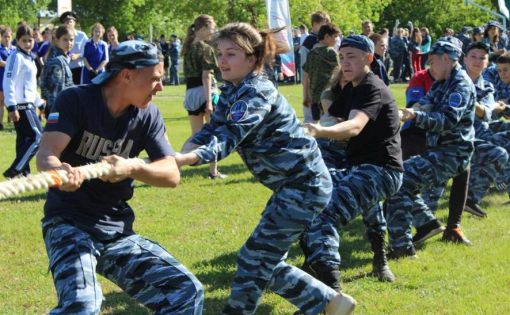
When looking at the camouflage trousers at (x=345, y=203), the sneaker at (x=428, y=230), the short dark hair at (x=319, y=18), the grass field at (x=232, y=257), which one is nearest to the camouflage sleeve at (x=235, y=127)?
the camouflage trousers at (x=345, y=203)

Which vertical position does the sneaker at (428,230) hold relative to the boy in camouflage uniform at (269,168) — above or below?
below

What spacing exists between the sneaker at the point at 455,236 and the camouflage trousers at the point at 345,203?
2.00 meters

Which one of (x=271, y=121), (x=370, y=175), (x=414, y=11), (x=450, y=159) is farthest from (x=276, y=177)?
(x=414, y=11)

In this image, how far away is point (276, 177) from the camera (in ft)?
15.5

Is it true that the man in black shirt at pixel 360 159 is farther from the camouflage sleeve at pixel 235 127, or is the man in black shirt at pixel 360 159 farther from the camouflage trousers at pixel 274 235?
the camouflage sleeve at pixel 235 127

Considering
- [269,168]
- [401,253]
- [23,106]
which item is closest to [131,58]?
[269,168]

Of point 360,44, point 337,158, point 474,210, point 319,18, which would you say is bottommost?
point 474,210

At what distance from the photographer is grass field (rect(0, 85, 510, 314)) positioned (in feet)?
19.1

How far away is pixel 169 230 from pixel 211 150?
4.17 meters

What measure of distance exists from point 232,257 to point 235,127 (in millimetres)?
3053

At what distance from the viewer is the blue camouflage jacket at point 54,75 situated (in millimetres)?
11102

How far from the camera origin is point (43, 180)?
3389mm

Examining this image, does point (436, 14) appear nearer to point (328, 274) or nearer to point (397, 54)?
point (397, 54)

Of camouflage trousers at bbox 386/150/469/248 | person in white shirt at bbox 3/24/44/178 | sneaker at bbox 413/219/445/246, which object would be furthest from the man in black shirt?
person in white shirt at bbox 3/24/44/178
